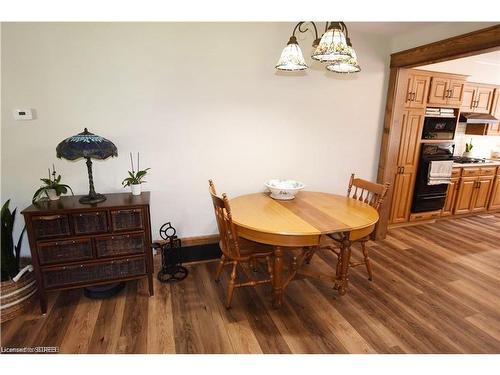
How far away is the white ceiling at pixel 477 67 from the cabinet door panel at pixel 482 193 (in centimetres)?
149

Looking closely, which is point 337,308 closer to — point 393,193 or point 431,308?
point 431,308

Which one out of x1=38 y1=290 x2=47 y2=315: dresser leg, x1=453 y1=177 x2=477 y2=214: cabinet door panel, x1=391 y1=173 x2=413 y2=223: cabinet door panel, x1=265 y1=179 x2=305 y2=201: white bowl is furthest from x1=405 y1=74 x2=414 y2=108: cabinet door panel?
x1=38 y1=290 x2=47 y2=315: dresser leg

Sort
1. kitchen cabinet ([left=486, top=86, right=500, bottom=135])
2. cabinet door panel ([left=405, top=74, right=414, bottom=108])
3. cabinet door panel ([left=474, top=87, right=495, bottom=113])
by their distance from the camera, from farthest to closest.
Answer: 1. kitchen cabinet ([left=486, top=86, right=500, bottom=135])
2. cabinet door panel ([left=474, top=87, right=495, bottom=113])
3. cabinet door panel ([left=405, top=74, right=414, bottom=108])

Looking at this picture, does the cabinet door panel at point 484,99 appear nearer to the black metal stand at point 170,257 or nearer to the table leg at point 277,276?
the table leg at point 277,276

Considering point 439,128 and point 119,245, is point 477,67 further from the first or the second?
point 119,245

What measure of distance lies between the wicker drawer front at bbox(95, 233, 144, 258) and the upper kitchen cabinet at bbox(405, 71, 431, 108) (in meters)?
3.35

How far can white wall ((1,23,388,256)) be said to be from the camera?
2.20m

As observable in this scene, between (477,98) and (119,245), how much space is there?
5.24 metres

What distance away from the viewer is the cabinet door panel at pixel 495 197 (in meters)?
4.32

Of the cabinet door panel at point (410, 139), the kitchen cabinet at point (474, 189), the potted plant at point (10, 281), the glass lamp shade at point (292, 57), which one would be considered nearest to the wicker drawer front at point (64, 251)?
the potted plant at point (10, 281)

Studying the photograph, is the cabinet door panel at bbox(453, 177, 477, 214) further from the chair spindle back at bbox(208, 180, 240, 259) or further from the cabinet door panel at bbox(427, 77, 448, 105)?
the chair spindle back at bbox(208, 180, 240, 259)

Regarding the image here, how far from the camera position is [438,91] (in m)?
3.49

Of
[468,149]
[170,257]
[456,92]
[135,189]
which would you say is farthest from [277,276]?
[468,149]

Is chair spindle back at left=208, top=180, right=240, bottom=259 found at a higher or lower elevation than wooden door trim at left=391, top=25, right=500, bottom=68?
lower
